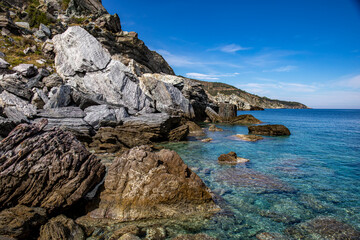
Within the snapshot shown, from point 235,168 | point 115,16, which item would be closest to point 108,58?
point 115,16

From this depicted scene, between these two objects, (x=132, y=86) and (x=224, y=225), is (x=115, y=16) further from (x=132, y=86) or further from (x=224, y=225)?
(x=224, y=225)

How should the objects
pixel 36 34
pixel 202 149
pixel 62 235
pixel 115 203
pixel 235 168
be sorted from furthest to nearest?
pixel 36 34, pixel 202 149, pixel 235 168, pixel 115 203, pixel 62 235

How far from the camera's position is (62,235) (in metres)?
5.59

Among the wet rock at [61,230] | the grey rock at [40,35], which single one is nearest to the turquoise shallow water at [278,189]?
the wet rock at [61,230]

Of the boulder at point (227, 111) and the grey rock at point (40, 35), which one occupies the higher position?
the grey rock at point (40, 35)

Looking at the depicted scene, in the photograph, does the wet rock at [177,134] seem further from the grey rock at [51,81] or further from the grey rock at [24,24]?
the grey rock at [24,24]

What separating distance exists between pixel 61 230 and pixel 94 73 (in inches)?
1173

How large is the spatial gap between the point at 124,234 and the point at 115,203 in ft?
5.15

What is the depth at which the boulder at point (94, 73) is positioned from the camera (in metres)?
30.5

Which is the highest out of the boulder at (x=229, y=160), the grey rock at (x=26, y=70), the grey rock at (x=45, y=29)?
the grey rock at (x=45, y=29)

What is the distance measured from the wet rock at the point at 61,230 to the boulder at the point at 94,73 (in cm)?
2315

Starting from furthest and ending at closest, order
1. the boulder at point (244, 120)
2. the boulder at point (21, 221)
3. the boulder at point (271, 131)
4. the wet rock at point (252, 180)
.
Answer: the boulder at point (244, 120)
the boulder at point (271, 131)
the wet rock at point (252, 180)
the boulder at point (21, 221)

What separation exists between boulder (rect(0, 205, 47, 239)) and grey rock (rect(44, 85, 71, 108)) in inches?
770

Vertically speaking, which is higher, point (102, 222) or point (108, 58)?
point (108, 58)
